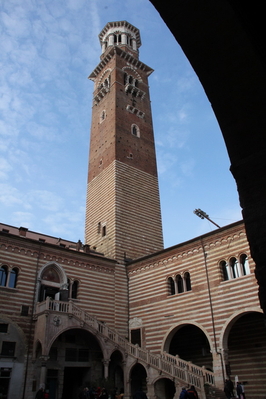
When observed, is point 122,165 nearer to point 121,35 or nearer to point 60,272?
point 60,272

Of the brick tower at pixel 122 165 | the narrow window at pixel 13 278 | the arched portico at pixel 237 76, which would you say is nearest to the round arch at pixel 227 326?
the brick tower at pixel 122 165

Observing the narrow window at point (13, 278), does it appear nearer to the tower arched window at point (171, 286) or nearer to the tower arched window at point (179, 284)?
the tower arched window at point (171, 286)

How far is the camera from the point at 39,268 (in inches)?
785

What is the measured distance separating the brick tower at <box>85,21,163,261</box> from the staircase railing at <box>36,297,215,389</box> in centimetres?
617

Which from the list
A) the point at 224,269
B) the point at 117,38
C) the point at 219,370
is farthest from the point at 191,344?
the point at 117,38

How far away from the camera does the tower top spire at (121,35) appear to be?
40.9 m

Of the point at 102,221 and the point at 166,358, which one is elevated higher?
the point at 102,221

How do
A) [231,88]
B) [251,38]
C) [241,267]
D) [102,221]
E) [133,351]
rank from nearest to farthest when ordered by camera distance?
1. [251,38]
2. [231,88]
3. [241,267]
4. [133,351]
5. [102,221]

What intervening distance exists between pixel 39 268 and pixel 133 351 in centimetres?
703

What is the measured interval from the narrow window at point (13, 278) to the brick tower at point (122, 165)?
24.1 ft

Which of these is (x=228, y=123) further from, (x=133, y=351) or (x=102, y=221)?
(x=102, y=221)

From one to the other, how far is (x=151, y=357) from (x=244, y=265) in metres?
6.71

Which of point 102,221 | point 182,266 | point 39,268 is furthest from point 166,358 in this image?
point 102,221

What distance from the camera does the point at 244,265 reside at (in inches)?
691
